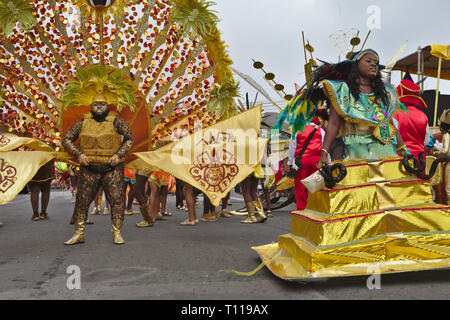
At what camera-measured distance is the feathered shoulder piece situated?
15.9 feet

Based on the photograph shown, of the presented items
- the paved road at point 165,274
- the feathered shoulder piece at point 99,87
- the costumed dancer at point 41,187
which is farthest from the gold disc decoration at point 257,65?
the costumed dancer at point 41,187

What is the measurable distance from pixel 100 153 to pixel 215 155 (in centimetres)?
145

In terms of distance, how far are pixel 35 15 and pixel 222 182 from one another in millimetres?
3125

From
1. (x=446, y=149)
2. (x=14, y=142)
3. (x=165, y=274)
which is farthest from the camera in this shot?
(x=446, y=149)

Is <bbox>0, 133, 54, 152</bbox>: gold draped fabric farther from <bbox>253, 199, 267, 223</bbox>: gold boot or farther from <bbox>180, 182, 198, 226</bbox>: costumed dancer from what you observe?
<bbox>253, 199, 267, 223</bbox>: gold boot

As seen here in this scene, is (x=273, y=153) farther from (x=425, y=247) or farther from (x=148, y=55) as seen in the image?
(x=425, y=247)

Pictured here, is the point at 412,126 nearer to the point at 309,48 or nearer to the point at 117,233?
the point at 309,48

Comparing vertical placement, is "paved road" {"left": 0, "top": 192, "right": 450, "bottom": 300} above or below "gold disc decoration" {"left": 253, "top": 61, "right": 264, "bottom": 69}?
below

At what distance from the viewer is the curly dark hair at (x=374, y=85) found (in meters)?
3.41

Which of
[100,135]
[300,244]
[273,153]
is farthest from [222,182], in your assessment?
[273,153]

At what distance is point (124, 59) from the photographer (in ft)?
16.6

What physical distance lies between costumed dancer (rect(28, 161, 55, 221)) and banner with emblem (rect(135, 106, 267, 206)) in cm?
436

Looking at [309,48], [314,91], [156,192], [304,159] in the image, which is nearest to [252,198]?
[156,192]

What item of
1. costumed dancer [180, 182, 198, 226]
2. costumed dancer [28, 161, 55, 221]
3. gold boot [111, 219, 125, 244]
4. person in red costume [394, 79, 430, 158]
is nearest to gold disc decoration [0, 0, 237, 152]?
gold boot [111, 219, 125, 244]
